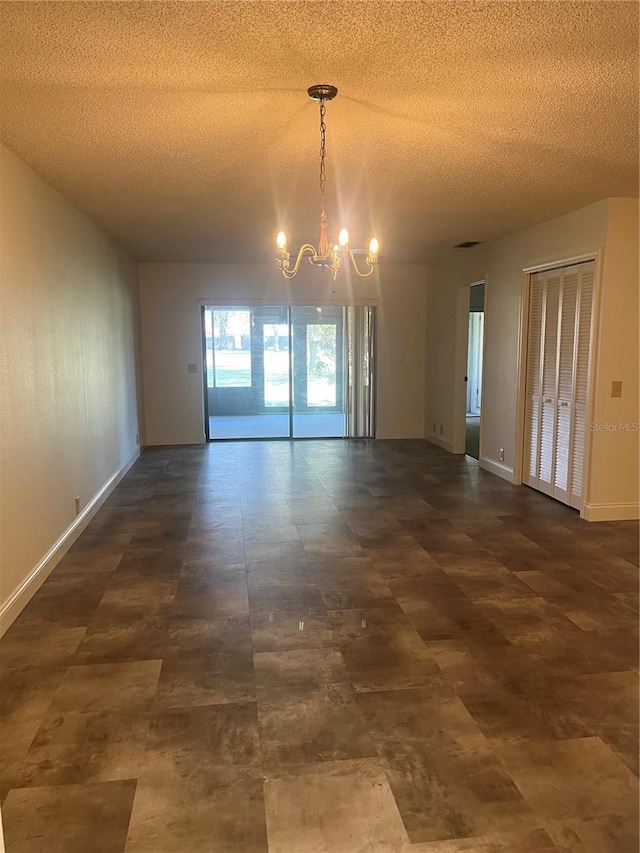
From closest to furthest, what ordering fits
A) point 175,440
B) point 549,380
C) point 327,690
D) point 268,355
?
point 327,690 < point 549,380 < point 175,440 < point 268,355

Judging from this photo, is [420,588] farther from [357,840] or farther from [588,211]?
[588,211]

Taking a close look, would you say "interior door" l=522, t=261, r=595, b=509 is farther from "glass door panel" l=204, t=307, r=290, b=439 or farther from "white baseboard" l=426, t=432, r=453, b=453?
"glass door panel" l=204, t=307, r=290, b=439

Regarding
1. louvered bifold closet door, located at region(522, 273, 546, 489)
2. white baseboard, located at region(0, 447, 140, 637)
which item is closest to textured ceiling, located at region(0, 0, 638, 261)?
louvered bifold closet door, located at region(522, 273, 546, 489)

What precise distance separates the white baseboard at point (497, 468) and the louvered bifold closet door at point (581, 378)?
1.04 metres

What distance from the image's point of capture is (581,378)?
480cm

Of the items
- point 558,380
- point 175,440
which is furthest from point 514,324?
point 175,440

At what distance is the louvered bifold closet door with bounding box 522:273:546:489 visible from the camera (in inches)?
215

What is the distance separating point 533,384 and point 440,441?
2.58m

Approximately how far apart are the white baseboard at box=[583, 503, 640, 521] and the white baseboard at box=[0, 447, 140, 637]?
4.04 metres

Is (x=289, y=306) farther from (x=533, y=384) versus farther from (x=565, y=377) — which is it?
(x=565, y=377)

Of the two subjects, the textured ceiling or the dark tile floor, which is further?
the textured ceiling

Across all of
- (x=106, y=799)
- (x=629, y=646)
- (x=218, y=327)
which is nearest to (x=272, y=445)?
(x=218, y=327)

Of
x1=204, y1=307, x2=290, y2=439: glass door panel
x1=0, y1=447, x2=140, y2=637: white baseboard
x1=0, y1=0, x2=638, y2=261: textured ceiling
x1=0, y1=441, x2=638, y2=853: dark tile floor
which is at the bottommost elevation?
x1=0, y1=441, x2=638, y2=853: dark tile floor

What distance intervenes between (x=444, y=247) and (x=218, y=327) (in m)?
3.44
